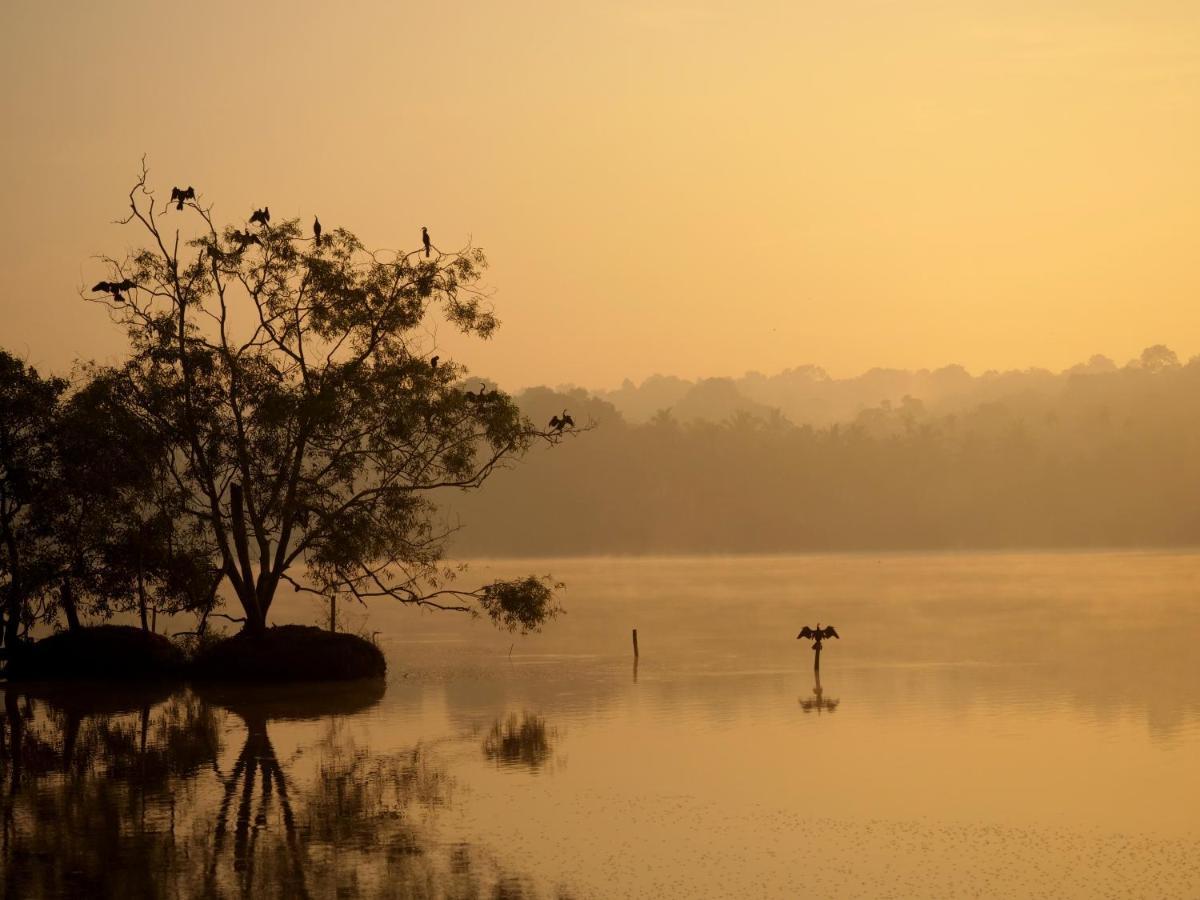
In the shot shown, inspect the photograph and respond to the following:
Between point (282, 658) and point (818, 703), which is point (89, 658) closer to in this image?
point (282, 658)

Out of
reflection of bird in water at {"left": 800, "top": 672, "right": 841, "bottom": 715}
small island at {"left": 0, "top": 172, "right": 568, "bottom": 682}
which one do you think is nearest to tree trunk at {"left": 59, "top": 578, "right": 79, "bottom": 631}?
small island at {"left": 0, "top": 172, "right": 568, "bottom": 682}

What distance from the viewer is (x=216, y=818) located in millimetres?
24438

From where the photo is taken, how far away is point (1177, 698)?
139 ft

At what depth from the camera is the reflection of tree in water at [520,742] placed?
31.8 metres

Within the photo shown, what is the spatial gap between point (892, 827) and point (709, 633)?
4417 centimetres

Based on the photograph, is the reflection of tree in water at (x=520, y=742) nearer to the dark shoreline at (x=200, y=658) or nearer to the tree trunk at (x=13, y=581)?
the dark shoreline at (x=200, y=658)

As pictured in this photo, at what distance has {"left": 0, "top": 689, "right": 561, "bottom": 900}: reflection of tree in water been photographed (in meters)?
20.0

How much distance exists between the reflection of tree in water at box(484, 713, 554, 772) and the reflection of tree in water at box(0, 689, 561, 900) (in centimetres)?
168

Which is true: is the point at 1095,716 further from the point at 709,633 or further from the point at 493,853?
the point at 709,633

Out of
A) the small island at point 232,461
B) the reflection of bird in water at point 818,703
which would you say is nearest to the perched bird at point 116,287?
the small island at point 232,461

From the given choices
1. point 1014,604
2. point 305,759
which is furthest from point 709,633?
point 305,759

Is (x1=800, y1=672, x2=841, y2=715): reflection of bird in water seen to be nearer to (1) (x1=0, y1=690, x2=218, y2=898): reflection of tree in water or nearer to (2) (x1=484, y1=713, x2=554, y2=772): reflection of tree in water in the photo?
(2) (x1=484, y1=713, x2=554, y2=772): reflection of tree in water

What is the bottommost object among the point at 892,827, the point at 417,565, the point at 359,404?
the point at 892,827

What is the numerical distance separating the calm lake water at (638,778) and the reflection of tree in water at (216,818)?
3.6 inches
